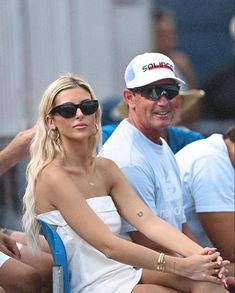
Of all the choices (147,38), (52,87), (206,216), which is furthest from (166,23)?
(52,87)

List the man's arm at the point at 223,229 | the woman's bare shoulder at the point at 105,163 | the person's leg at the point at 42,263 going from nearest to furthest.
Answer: the woman's bare shoulder at the point at 105,163
the person's leg at the point at 42,263
the man's arm at the point at 223,229

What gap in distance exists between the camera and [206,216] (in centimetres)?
562

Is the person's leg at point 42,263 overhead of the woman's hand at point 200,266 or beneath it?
beneath

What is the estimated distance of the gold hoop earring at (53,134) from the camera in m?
4.92

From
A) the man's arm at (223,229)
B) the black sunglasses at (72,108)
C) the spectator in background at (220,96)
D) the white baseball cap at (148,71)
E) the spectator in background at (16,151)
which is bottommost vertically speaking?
the spectator in background at (220,96)

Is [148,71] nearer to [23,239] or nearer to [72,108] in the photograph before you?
[72,108]

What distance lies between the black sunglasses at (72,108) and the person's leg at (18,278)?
0.69 meters

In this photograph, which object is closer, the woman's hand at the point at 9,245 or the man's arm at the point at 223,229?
the woman's hand at the point at 9,245

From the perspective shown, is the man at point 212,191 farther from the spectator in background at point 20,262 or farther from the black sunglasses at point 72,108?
the black sunglasses at point 72,108

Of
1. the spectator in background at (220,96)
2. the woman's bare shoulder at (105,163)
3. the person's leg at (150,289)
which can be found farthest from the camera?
the spectator in background at (220,96)

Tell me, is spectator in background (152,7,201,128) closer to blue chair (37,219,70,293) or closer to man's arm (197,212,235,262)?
man's arm (197,212,235,262)

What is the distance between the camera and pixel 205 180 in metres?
5.64

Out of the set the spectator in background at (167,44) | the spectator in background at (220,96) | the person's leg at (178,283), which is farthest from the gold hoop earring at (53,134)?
the spectator in background at (220,96)

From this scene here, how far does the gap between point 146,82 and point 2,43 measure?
108 inches
